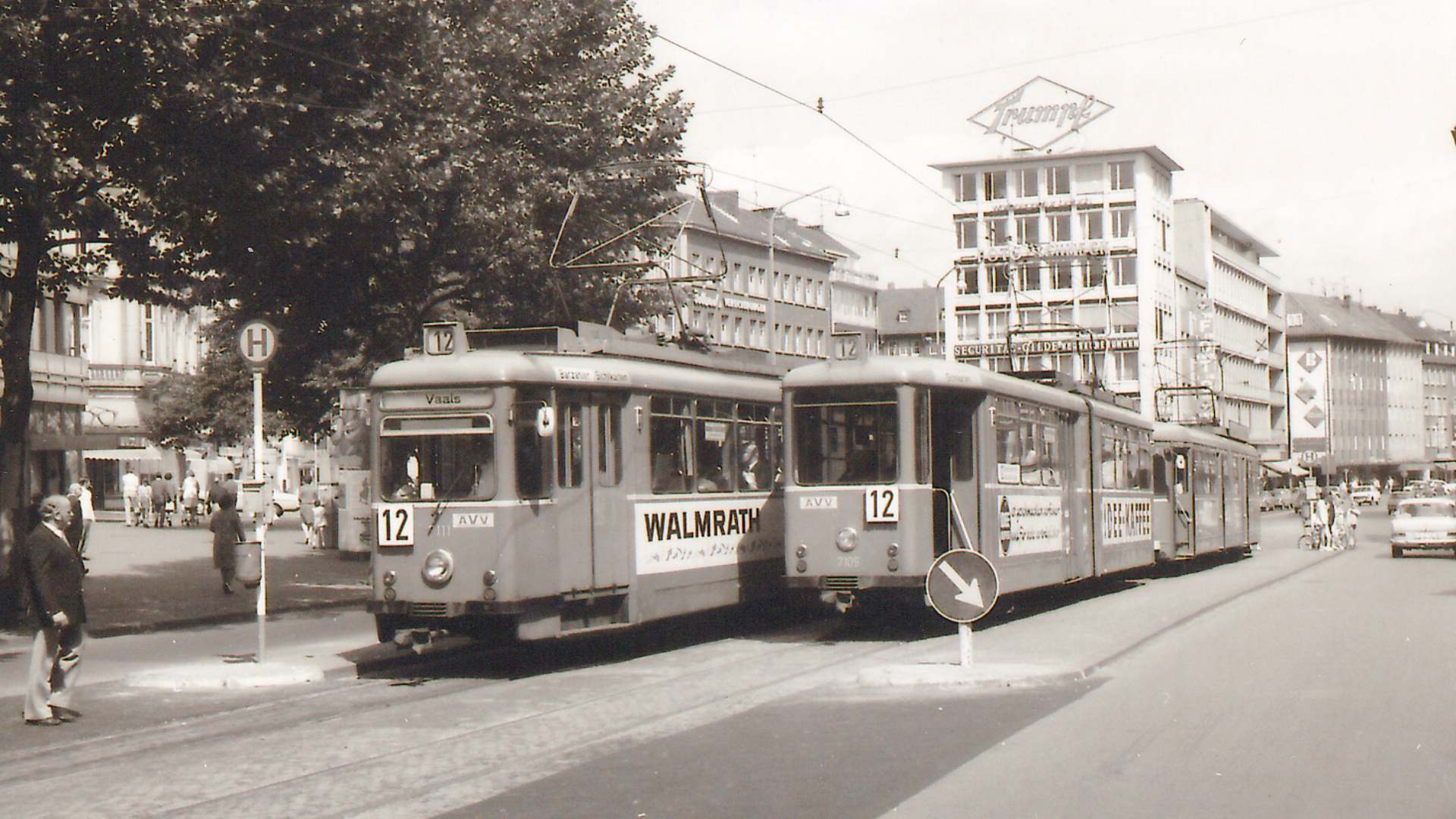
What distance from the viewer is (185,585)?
29.5 metres

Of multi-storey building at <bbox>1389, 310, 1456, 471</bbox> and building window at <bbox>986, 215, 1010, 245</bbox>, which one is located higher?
building window at <bbox>986, 215, 1010, 245</bbox>

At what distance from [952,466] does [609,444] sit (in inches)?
171

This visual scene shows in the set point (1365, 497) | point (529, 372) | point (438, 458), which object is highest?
point (529, 372)

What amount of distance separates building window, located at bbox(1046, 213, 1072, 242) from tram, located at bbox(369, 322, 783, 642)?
94.4 meters

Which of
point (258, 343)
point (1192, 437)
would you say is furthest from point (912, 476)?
point (1192, 437)

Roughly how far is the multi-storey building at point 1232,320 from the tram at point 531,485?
276 feet

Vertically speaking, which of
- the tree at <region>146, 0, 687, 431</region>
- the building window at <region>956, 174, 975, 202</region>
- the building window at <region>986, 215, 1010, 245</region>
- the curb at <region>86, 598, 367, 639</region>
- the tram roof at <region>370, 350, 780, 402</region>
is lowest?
the curb at <region>86, 598, 367, 639</region>

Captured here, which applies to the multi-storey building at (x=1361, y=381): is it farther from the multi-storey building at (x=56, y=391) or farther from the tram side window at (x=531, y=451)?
the tram side window at (x=531, y=451)

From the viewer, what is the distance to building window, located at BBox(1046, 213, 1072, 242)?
11056 centimetres

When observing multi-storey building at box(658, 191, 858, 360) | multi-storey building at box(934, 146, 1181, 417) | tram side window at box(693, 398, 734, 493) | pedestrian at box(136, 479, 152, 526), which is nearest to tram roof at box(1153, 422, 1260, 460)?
tram side window at box(693, 398, 734, 493)

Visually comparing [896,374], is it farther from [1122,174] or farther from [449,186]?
[1122,174]

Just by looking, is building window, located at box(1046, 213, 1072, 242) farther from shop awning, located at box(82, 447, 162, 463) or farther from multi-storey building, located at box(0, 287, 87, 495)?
multi-storey building, located at box(0, 287, 87, 495)

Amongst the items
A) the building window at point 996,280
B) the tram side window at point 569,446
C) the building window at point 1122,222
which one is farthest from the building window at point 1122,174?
the tram side window at point 569,446

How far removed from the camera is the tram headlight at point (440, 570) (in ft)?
52.7
